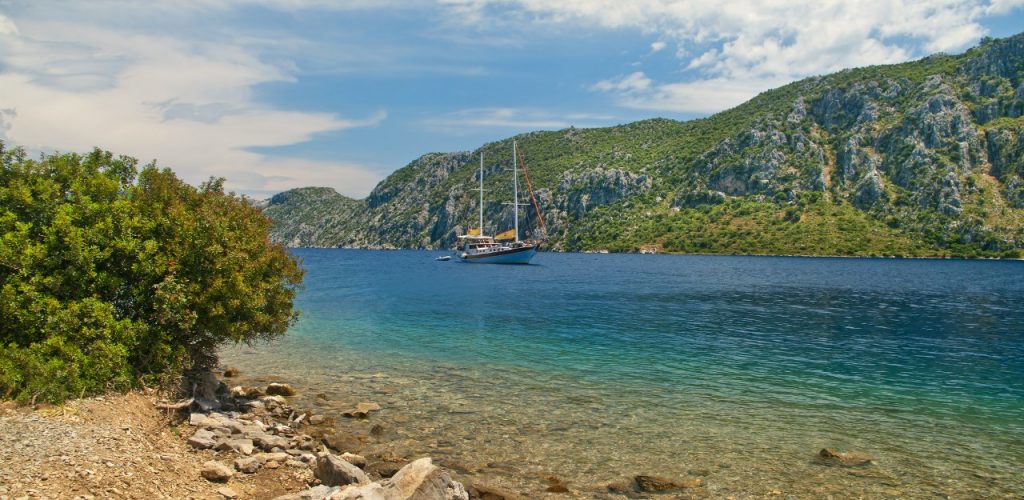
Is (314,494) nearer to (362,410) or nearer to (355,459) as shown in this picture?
(355,459)

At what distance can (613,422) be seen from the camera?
19672 mm

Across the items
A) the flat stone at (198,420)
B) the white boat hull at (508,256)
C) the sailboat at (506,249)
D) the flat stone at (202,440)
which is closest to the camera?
the flat stone at (202,440)

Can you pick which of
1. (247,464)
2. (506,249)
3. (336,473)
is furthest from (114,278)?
(506,249)

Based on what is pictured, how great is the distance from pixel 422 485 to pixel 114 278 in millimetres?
13174

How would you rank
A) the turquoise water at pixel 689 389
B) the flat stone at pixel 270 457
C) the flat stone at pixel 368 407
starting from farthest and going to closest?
the flat stone at pixel 368 407, the turquoise water at pixel 689 389, the flat stone at pixel 270 457

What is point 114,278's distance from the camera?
695 inches

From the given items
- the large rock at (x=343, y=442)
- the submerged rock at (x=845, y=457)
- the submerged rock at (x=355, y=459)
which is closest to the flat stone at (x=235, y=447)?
the large rock at (x=343, y=442)

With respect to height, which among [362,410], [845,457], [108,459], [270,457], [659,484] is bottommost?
[845,457]

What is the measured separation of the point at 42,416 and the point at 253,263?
8037mm

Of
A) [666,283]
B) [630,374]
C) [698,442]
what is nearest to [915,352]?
[630,374]

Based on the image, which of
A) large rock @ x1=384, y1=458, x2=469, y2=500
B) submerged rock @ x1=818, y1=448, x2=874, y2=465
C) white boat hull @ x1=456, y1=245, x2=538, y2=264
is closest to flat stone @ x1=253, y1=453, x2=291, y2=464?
large rock @ x1=384, y1=458, x2=469, y2=500

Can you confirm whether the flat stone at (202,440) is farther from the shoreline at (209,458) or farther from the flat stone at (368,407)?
the flat stone at (368,407)

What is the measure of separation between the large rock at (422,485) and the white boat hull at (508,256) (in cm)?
12296

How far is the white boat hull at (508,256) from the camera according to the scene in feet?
446
